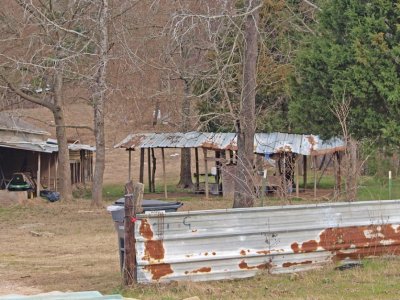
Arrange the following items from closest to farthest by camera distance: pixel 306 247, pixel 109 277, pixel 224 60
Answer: pixel 306 247 → pixel 109 277 → pixel 224 60

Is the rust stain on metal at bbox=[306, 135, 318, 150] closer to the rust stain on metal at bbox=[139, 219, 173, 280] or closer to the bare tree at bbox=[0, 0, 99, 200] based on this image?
the bare tree at bbox=[0, 0, 99, 200]

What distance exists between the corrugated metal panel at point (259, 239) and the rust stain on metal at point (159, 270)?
0.01 metres

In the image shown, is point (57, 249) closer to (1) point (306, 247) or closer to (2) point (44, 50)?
(1) point (306, 247)

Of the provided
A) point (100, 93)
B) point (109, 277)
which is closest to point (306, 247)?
point (109, 277)

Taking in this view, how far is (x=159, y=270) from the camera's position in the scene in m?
10.4

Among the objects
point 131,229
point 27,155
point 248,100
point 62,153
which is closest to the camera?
point 131,229

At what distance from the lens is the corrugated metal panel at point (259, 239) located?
1044 cm

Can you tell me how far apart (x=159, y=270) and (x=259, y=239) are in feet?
5.07

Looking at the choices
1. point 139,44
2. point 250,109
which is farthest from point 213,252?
point 139,44

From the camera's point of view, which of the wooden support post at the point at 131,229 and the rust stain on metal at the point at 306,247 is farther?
the rust stain on metal at the point at 306,247

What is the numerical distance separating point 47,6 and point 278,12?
9.84 metres

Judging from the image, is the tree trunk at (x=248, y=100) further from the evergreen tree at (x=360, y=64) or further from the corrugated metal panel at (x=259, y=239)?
the corrugated metal panel at (x=259, y=239)

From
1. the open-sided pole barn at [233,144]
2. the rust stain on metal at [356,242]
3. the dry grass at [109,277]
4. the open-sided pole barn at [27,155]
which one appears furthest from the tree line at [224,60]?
the rust stain on metal at [356,242]

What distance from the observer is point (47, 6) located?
3069 centimetres
